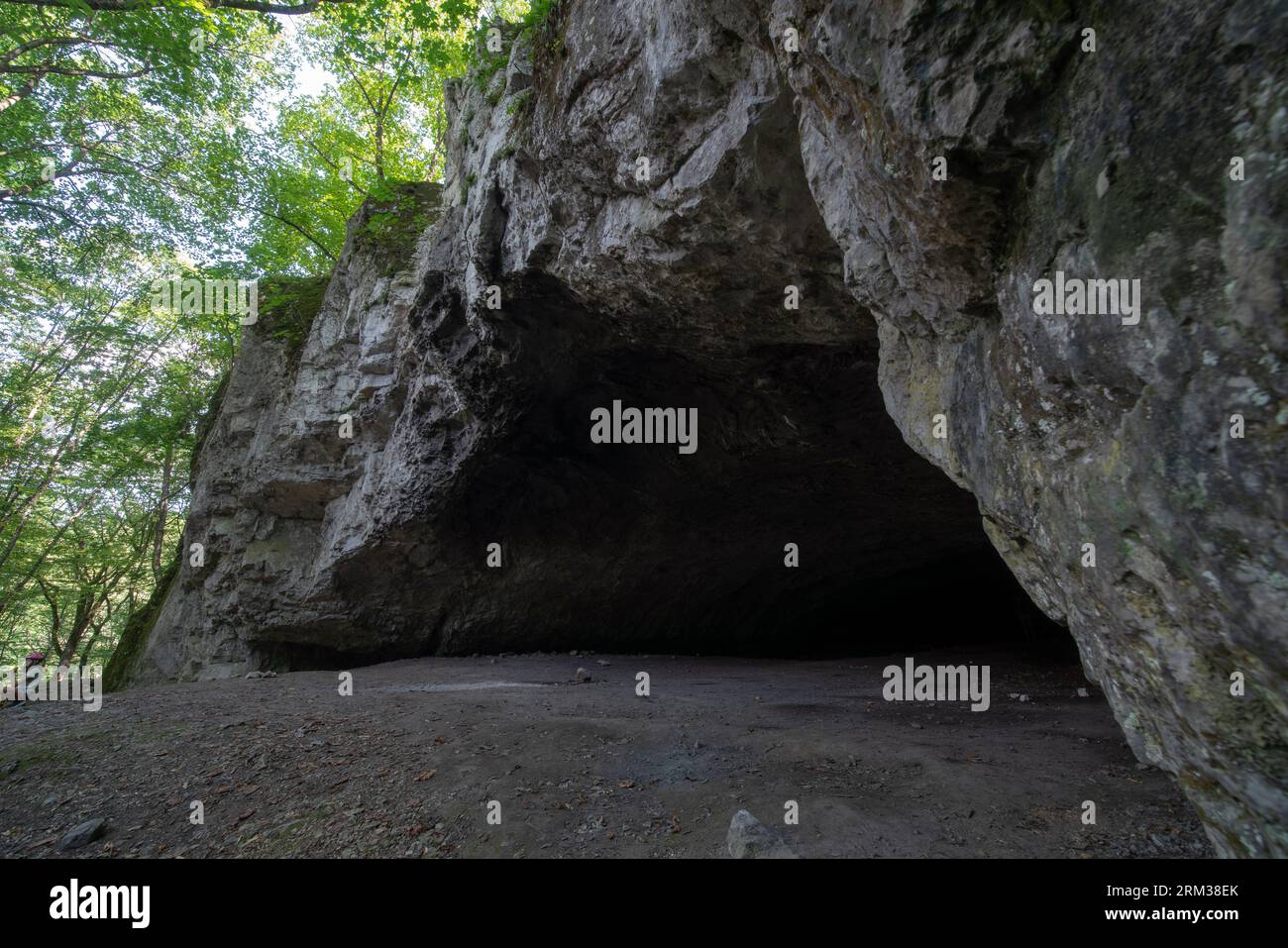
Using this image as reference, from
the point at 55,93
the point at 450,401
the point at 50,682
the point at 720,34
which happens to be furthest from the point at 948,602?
the point at 55,93

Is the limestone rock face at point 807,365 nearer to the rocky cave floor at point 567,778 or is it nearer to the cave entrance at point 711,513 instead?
the cave entrance at point 711,513

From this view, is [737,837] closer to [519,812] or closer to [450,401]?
[519,812]

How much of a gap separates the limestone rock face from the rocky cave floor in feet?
3.53

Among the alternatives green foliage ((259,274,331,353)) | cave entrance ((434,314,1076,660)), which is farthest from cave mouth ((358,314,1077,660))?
green foliage ((259,274,331,353))

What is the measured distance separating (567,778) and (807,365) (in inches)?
225

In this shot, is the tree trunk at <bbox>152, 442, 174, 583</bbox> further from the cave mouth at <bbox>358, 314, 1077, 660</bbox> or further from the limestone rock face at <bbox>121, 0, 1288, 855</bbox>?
the cave mouth at <bbox>358, 314, 1077, 660</bbox>

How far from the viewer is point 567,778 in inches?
155

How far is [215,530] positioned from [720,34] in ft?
37.7

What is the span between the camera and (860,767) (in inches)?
157

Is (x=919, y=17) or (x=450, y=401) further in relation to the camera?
(x=450, y=401)

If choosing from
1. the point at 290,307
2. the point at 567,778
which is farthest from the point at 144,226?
the point at 567,778

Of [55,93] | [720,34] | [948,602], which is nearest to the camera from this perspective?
[720,34]

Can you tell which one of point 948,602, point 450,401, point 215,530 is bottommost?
point 948,602

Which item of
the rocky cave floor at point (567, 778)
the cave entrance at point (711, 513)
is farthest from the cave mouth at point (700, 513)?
the rocky cave floor at point (567, 778)
